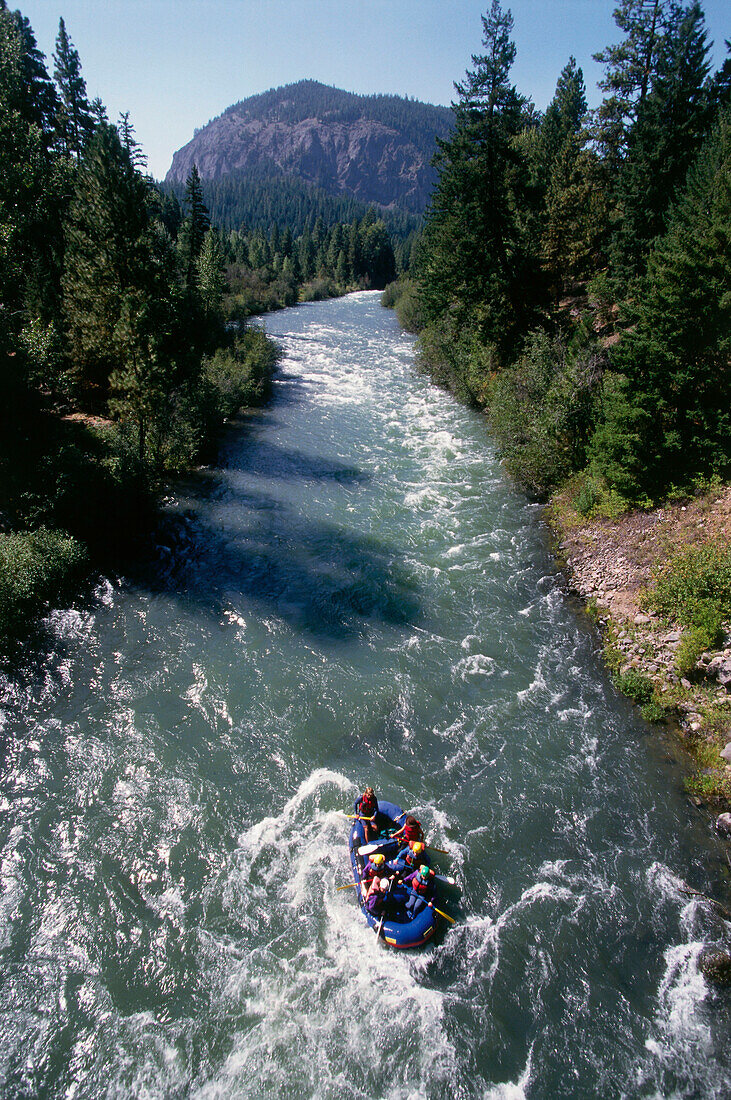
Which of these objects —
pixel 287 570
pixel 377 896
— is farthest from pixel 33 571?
pixel 377 896

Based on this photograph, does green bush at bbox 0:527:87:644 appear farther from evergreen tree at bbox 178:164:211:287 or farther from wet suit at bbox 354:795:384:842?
evergreen tree at bbox 178:164:211:287

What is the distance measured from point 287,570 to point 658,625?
12.0m

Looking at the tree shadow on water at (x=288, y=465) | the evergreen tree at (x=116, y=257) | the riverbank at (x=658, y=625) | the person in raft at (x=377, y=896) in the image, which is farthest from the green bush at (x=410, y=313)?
the person in raft at (x=377, y=896)

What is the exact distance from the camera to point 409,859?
10.5 metres

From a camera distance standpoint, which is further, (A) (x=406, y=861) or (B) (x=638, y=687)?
(B) (x=638, y=687)

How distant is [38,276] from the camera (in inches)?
1141

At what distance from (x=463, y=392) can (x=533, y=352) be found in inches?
384

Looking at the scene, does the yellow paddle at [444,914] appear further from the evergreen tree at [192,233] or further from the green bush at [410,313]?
the green bush at [410,313]

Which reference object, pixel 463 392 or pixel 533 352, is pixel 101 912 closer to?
pixel 533 352

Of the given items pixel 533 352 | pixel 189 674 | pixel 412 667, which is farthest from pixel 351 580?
pixel 533 352

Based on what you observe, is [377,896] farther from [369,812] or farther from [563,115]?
[563,115]

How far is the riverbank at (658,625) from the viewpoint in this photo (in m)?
12.6

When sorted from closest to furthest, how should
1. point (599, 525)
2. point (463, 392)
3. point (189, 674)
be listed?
point (189, 674)
point (599, 525)
point (463, 392)

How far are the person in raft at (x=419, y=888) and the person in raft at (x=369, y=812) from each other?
1132 millimetres
